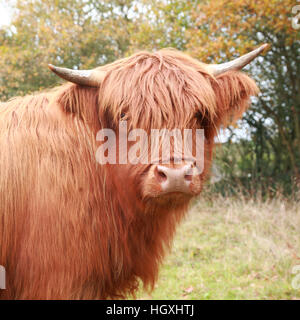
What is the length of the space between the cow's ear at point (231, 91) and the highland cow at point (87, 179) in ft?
0.34

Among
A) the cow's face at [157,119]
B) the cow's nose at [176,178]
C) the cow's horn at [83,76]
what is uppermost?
the cow's horn at [83,76]

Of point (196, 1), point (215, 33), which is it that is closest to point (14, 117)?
point (215, 33)

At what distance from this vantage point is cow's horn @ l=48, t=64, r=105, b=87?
230cm

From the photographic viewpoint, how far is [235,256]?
590 cm

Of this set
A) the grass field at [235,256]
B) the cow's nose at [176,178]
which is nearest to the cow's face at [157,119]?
the cow's nose at [176,178]

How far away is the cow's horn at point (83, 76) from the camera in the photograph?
230cm

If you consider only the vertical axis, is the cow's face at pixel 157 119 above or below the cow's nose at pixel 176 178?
above

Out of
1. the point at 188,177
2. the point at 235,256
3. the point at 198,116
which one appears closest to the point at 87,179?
the point at 188,177

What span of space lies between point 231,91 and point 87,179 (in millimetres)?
1408

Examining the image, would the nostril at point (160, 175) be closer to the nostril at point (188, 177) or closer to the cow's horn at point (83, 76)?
the nostril at point (188, 177)

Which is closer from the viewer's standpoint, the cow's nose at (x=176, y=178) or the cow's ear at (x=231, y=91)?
the cow's nose at (x=176, y=178)

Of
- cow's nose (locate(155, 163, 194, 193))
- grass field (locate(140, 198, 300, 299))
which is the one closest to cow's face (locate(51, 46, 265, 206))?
cow's nose (locate(155, 163, 194, 193))

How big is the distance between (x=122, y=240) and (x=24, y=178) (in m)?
0.88
